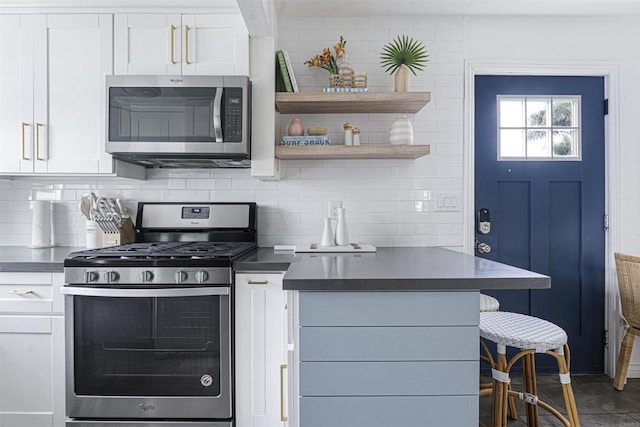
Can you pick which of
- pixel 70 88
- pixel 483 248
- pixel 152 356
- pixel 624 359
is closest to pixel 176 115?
pixel 70 88

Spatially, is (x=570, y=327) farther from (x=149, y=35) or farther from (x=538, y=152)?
(x=149, y=35)

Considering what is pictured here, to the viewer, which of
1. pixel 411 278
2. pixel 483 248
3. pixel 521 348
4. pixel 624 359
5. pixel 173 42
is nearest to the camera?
pixel 411 278

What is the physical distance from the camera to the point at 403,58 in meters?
2.43

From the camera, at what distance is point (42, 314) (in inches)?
79.4

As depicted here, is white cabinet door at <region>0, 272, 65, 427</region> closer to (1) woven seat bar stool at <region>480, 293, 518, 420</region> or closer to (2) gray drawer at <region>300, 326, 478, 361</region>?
(2) gray drawer at <region>300, 326, 478, 361</region>

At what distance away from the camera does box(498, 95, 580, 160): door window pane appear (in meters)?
2.80

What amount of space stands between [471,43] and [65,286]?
8.88 ft

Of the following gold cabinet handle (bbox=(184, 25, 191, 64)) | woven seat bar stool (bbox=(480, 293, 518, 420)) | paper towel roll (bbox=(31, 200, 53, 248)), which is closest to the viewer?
woven seat bar stool (bbox=(480, 293, 518, 420))

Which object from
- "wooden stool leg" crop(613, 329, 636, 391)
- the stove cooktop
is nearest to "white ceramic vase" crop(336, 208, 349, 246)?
the stove cooktop

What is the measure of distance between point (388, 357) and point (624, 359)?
2091mm

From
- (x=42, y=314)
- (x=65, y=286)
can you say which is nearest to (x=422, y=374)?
(x=65, y=286)

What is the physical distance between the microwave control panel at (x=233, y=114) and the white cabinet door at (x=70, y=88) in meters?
0.69

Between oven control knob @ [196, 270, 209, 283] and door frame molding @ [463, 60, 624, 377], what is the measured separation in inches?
65.7

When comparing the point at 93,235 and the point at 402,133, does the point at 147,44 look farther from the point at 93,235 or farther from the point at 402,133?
the point at 402,133
